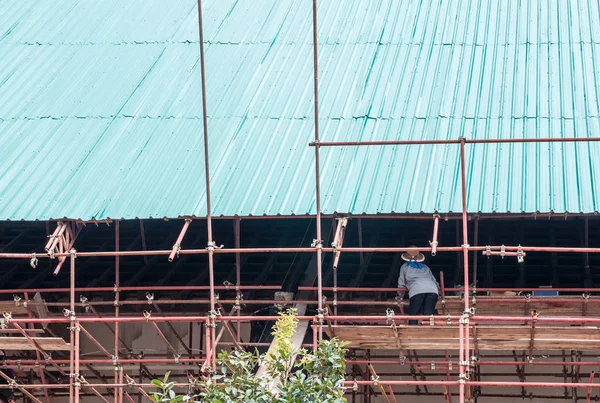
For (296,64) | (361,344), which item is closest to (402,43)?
(296,64)

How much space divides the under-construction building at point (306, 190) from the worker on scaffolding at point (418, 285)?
357 millimetres

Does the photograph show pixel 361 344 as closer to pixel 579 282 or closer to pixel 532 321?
pixel 532 321

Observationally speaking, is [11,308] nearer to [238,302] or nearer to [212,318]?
[238,302]

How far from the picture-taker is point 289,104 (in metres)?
17.7

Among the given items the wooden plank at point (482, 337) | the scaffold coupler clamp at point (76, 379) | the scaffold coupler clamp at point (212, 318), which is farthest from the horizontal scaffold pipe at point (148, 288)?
the wooden plank at point (482, 337)

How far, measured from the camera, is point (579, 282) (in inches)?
663

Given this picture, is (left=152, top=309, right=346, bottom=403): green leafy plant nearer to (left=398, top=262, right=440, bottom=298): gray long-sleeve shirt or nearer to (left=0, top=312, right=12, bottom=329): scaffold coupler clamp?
(left=398, top=262, right=440, bottom=298): gray long-sleeve shirt

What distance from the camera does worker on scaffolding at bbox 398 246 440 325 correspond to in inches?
599

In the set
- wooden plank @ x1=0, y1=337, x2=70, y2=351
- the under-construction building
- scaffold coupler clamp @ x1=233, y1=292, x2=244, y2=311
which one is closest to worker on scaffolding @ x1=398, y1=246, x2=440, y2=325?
the under-construction building

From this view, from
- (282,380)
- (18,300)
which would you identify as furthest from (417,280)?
(18,300)

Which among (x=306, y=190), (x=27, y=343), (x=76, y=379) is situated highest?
(x=306, y=190)

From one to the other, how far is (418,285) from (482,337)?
130 cm

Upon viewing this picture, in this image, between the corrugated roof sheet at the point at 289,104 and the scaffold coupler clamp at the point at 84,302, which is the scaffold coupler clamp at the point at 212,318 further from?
the scaffold coupler clamp at the point at 84,302

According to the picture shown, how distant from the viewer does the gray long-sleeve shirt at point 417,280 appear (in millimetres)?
15227
